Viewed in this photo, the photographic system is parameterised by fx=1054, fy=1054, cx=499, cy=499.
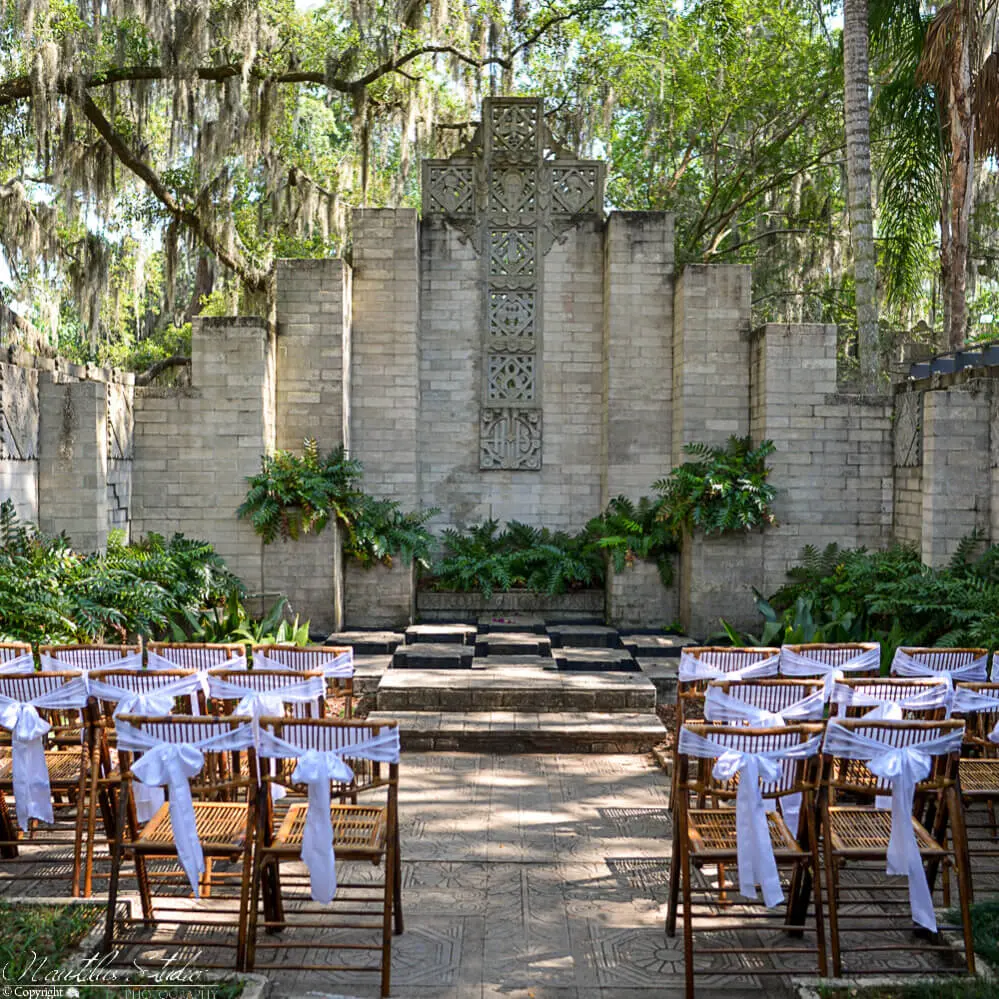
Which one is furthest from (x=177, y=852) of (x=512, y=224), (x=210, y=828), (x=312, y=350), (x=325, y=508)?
(x=512, y=224)

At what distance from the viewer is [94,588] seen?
911cm

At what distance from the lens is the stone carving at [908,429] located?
1077 centimetres

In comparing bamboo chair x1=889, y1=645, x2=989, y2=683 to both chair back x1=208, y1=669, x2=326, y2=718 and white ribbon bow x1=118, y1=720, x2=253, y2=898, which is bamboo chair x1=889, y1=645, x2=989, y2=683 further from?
white ribbon bow x1=118, y1=720, x2=253, y2=898

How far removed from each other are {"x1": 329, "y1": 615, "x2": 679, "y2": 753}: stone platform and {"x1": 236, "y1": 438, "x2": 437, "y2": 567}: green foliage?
3.31 feet

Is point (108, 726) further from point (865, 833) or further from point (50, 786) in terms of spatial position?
point (865, 833)

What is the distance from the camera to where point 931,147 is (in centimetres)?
1304

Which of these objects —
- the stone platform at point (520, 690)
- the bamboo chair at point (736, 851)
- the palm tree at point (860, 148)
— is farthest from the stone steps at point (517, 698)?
the palm tree at point (860, 148)

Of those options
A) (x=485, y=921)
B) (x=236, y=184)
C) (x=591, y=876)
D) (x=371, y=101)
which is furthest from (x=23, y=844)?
(x=236, y=184)

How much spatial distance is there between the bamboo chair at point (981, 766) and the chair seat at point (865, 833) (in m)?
0.45

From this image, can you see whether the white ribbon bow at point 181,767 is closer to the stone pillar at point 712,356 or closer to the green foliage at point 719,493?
the green foliage at point 719,493

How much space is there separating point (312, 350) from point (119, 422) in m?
2.23

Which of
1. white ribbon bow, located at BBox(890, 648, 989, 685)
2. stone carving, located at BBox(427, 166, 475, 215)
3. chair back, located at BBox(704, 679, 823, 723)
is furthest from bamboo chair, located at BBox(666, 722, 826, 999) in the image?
stone carving, located at BBox(427, 166, 475, 215)

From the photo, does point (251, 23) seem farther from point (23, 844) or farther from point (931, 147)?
point (23, 844)

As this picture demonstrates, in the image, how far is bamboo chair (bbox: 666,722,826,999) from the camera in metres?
4.49
